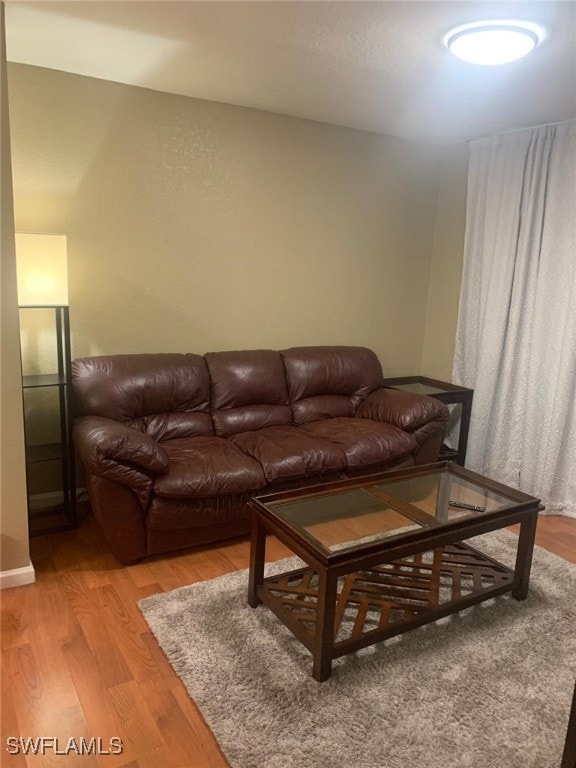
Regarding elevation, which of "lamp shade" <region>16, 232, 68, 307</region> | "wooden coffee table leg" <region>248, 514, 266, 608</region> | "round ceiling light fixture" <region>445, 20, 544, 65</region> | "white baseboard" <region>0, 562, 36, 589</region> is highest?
"round ceiling light fixture" <region>445, 20, 544, 65</region>

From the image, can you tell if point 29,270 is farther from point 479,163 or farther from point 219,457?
point 479,163

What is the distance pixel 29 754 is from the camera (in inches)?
A: 63.9

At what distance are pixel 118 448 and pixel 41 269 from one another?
96cm

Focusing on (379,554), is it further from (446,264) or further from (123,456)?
(446,264)

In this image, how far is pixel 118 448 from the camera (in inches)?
97.6

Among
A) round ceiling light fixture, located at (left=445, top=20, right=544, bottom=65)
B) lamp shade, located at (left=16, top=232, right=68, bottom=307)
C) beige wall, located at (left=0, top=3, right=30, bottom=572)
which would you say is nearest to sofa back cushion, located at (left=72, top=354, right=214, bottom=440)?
lamp shade, located at (left=16, top=232, right=68, bottom=307)

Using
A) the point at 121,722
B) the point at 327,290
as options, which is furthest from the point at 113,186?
the point at 121,722

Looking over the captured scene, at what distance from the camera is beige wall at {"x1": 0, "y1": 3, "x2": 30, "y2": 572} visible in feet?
7.17

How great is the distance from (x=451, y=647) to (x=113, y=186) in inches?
114

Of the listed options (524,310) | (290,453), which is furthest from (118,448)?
(524,310)

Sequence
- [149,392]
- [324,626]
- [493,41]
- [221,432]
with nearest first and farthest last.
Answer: [324,626] → [493,41] → [149,392] → [221,432]

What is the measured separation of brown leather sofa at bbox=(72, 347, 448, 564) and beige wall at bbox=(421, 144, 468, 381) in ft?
2.25

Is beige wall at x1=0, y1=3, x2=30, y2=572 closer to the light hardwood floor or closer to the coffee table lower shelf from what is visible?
the light hardwood floor
